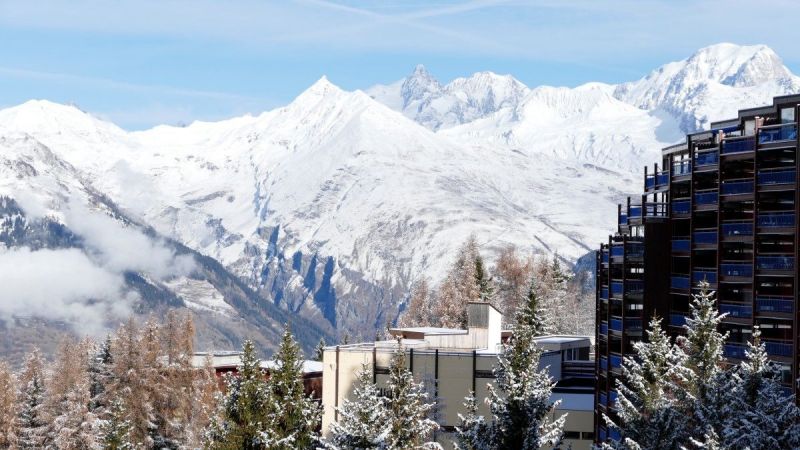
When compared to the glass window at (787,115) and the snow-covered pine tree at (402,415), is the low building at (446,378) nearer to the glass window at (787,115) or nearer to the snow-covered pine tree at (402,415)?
the glass window at (787,115)

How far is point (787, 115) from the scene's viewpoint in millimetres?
75438

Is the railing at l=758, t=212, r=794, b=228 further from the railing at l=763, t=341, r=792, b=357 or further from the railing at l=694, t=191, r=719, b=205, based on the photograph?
the railing at l=763, t=341, r=792, b=357

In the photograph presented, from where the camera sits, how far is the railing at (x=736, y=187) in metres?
76.4

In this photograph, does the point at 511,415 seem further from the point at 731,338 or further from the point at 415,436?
the point at 731,338

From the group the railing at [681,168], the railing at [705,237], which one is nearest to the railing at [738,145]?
the railing at [681,168]

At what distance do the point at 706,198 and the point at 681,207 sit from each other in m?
3.00

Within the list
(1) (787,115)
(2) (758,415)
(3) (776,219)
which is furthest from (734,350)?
(2) (758,415)

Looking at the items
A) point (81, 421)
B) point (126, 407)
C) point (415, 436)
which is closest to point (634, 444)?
point (415, 436)

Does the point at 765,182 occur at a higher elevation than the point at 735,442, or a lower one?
higher

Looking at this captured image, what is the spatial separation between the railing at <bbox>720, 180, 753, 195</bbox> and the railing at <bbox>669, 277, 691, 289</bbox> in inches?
277

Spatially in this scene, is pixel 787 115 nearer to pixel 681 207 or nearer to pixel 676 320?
pixel 681 207

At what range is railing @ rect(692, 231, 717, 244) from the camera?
79.2 metres

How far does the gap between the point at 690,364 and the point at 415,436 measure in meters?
13.8

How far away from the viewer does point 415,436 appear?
59.4 meters
